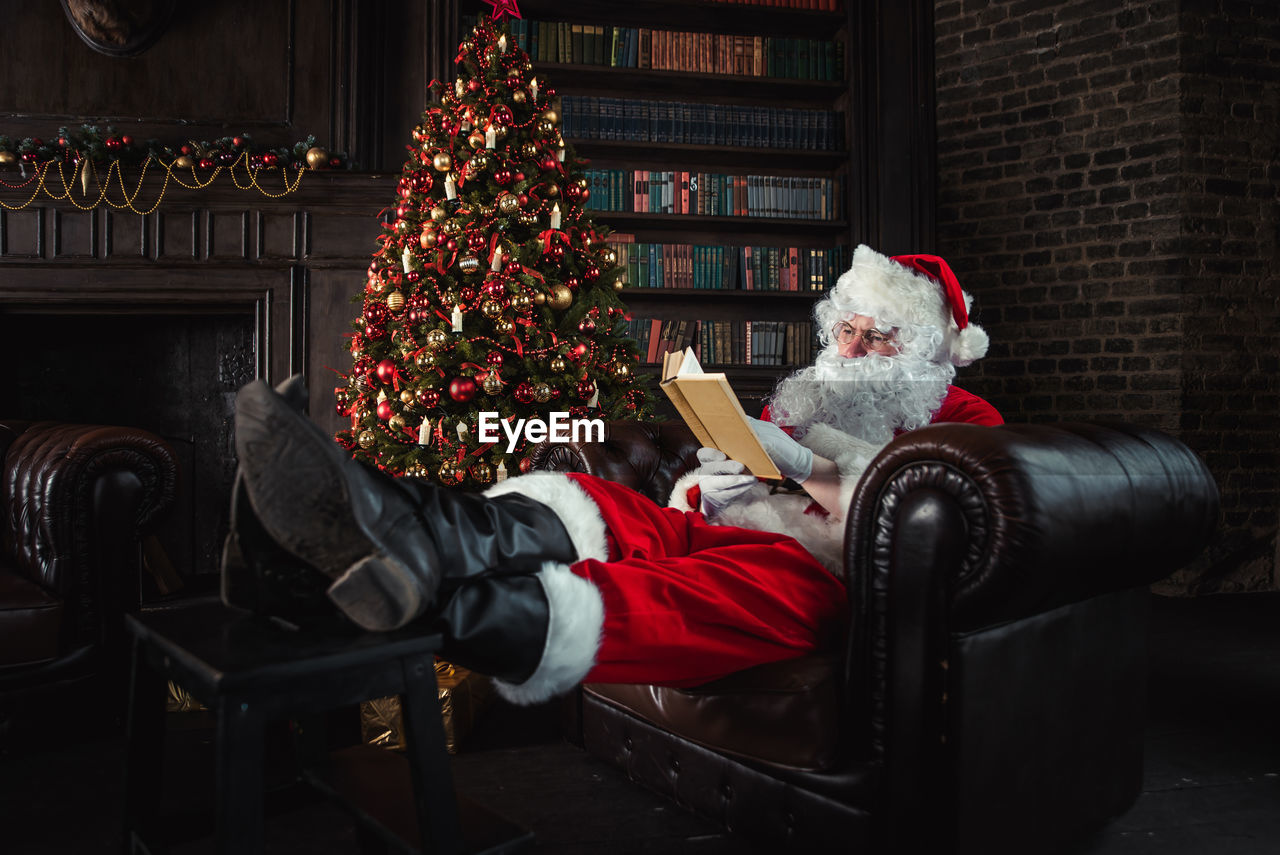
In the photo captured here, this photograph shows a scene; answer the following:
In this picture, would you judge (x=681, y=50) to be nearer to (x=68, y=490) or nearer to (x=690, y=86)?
(x=690, y=86)

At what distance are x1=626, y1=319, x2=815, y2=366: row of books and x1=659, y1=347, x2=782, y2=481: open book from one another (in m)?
2.51

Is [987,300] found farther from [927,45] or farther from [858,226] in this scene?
[927,45]

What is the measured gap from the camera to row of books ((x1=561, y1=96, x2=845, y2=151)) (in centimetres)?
383

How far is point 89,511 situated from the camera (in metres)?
1.84

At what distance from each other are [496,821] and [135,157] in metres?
3.41

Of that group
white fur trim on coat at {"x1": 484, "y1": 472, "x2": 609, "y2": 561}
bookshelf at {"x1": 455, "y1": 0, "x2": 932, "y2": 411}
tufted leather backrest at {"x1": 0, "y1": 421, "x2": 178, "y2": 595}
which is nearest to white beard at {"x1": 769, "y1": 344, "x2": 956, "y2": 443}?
white fur trim on coat at {"x1": 484, "y1": 472, "x2": 609, "y2": 561}

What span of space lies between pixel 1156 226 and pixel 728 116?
6.34ft

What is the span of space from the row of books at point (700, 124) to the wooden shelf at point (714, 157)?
3 centimetres

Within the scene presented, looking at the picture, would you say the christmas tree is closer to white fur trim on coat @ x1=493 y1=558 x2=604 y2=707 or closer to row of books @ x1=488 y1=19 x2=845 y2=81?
row of books @ x1=488 y1=19 x2=845 y2=81

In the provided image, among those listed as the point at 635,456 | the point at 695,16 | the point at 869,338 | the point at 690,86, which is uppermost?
the point at 695,16

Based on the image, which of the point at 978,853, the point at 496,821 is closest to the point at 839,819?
the point at 978,853

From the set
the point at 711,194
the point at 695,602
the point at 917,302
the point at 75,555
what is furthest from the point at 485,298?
the point at 695,602

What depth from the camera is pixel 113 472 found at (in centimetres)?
186

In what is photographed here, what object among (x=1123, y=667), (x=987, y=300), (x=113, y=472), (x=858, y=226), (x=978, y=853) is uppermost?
(x=858, y=226)
